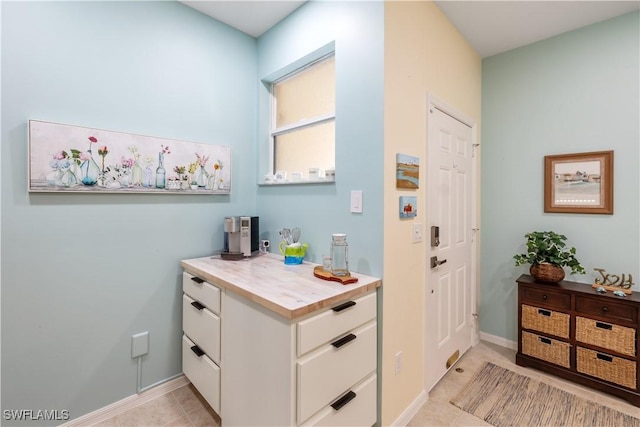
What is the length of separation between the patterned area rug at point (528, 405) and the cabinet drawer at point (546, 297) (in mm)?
597

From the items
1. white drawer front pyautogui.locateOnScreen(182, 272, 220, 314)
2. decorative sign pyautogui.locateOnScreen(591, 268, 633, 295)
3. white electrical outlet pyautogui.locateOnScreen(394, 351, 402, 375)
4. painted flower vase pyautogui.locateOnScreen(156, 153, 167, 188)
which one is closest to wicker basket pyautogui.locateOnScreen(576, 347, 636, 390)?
decorative sign pyautogui.locateOnScreen(591, 268, 633, 295)

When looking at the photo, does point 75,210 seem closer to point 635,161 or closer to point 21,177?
point 21,177

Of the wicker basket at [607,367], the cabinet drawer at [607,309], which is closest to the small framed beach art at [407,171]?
the cabinet drawer at [607,309]

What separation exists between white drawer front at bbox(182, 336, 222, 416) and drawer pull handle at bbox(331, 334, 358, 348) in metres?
0.79

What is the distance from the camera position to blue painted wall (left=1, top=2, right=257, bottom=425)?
1.50 m

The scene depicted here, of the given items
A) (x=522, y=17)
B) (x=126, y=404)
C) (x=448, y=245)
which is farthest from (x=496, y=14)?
(x=126, y=404)

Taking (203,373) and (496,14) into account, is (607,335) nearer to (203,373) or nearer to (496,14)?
(496,14)

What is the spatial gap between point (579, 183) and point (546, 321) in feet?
3.82

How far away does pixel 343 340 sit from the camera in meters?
1.36

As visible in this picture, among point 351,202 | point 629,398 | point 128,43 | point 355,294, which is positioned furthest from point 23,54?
point 629,398

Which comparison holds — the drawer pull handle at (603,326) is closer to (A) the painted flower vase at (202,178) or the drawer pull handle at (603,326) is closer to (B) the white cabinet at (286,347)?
(B) the white cabinet at (286,347)

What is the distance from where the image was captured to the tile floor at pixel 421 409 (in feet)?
5.72

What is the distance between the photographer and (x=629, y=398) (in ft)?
6.22

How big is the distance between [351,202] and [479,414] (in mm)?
1605
